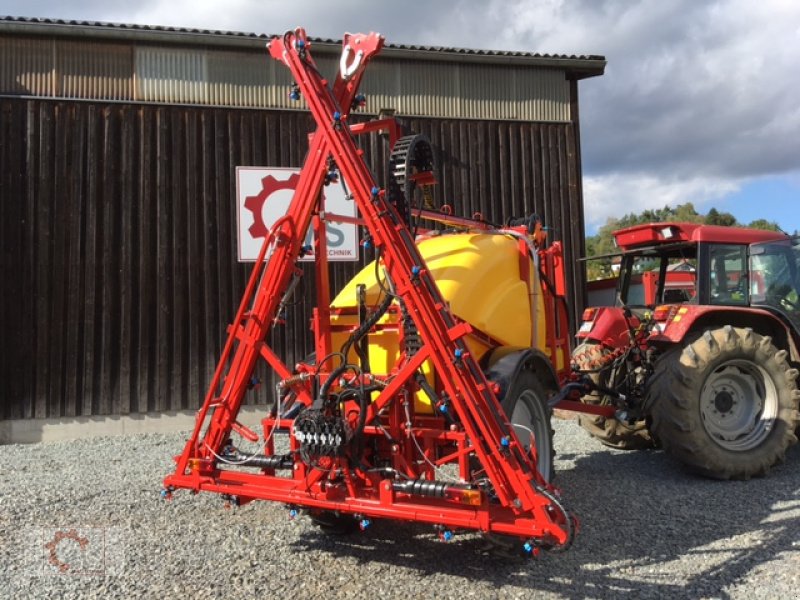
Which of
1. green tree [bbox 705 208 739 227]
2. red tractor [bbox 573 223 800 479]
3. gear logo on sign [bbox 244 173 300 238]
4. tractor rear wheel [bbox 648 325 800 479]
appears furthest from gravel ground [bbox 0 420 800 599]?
green tree [bbox 705 208 739 227]

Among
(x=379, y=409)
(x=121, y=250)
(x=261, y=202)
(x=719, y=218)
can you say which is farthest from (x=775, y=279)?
(x=719, y=218)

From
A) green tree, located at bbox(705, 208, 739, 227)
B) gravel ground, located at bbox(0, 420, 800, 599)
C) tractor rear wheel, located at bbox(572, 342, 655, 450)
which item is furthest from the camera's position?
green tree, located at bbox(705, 208, 739, 227)

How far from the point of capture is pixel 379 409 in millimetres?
3787

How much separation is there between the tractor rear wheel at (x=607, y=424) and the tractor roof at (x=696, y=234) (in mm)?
1223

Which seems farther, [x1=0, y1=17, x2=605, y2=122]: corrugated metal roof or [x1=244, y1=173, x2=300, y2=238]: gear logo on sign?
[x1=244, y1=173, x2=300, y2=238]: gear logo on sign

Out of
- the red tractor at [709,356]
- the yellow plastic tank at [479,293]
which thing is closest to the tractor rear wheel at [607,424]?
the red tractor at [709,356]

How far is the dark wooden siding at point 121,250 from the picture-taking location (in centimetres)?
860

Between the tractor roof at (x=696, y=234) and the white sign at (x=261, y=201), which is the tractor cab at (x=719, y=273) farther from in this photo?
the white sign at (x=261, y=201)

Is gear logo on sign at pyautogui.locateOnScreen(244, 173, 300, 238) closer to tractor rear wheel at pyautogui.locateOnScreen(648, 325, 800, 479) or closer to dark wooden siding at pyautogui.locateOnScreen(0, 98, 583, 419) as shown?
dark wooden siding at pyautogui.locateOnScreen(0, 98, 583, 419)

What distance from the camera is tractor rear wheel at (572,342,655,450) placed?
663 centimetres

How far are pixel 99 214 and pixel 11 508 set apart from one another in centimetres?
461

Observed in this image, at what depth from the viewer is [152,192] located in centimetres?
911

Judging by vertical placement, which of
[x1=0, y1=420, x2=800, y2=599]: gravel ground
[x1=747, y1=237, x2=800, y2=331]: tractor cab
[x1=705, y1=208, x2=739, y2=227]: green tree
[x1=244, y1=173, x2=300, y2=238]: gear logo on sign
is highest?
[x1=705, y1=208, x2=739, y2=227]: green tree

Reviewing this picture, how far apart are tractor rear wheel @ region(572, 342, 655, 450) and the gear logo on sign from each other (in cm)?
478
